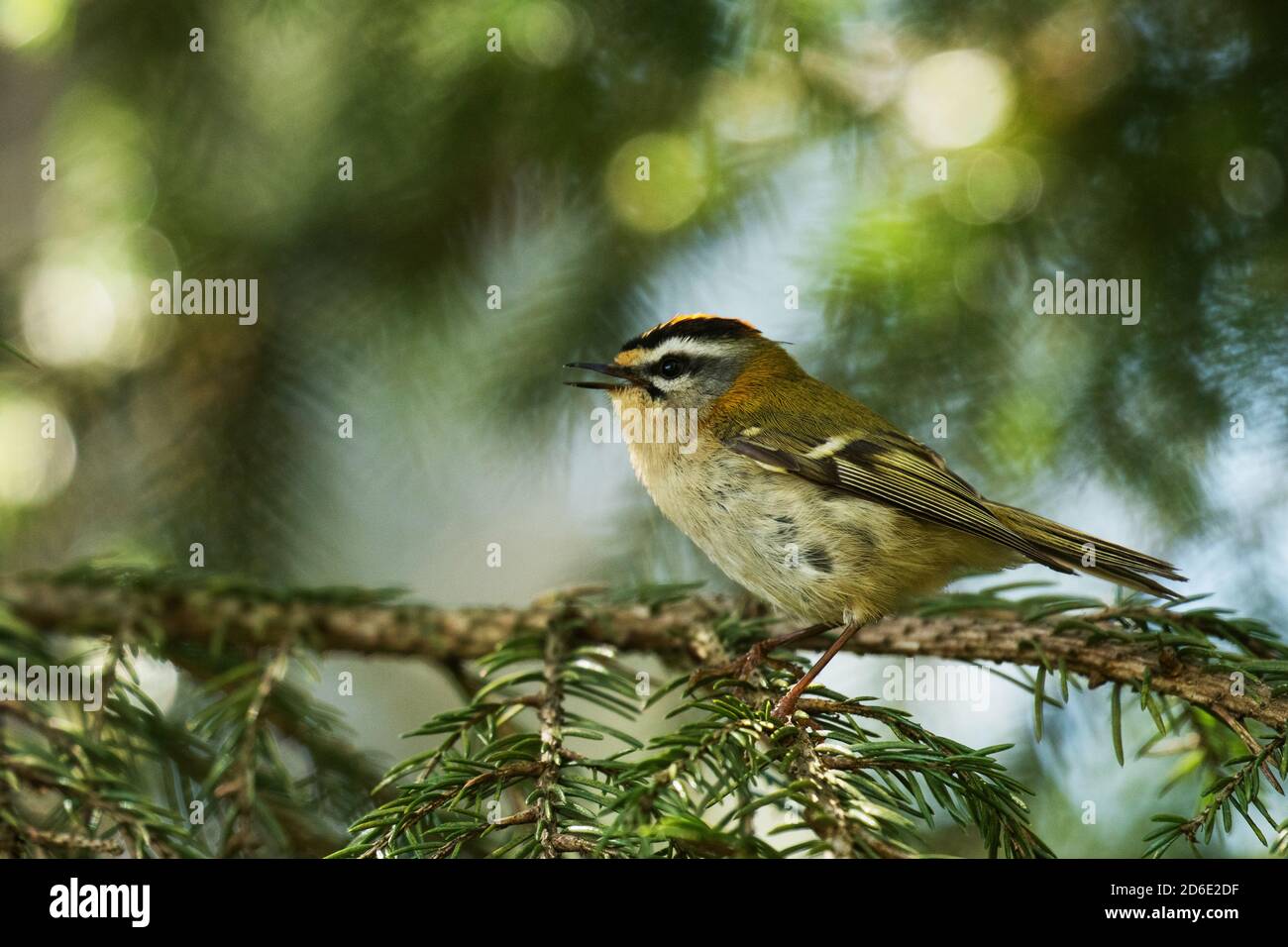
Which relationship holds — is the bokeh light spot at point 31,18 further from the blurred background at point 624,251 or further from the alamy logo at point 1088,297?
the alamy logo at point 1088,297

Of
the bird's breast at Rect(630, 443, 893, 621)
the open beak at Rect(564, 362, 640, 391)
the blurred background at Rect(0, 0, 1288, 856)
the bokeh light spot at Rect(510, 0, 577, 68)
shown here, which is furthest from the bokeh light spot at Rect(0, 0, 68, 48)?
the bird's breast at Rect(630, 443, 893, 621)

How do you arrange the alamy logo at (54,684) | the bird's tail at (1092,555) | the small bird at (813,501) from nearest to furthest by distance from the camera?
the alamy logo at (54,684), the bird's tail at (1092,555), the small bird at (813,501)

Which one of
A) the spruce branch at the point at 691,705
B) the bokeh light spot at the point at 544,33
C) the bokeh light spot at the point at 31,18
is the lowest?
the spruce branch at the point at 691,705

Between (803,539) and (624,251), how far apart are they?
2.25 ft

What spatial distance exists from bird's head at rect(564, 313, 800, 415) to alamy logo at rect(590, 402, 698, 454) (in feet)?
0.06

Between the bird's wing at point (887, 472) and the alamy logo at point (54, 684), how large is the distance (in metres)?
1.07

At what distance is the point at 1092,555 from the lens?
Answer: 1574mm

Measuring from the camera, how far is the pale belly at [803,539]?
5.42ft

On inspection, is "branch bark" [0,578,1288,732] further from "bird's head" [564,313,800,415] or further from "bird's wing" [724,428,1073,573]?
"bird's head" [564,313,800,415]

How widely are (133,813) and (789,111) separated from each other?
1599mm

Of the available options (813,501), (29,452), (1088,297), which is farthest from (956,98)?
(29,452)

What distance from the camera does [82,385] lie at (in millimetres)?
2113

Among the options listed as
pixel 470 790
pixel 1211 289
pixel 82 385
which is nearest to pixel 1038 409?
pixel 1211 289
